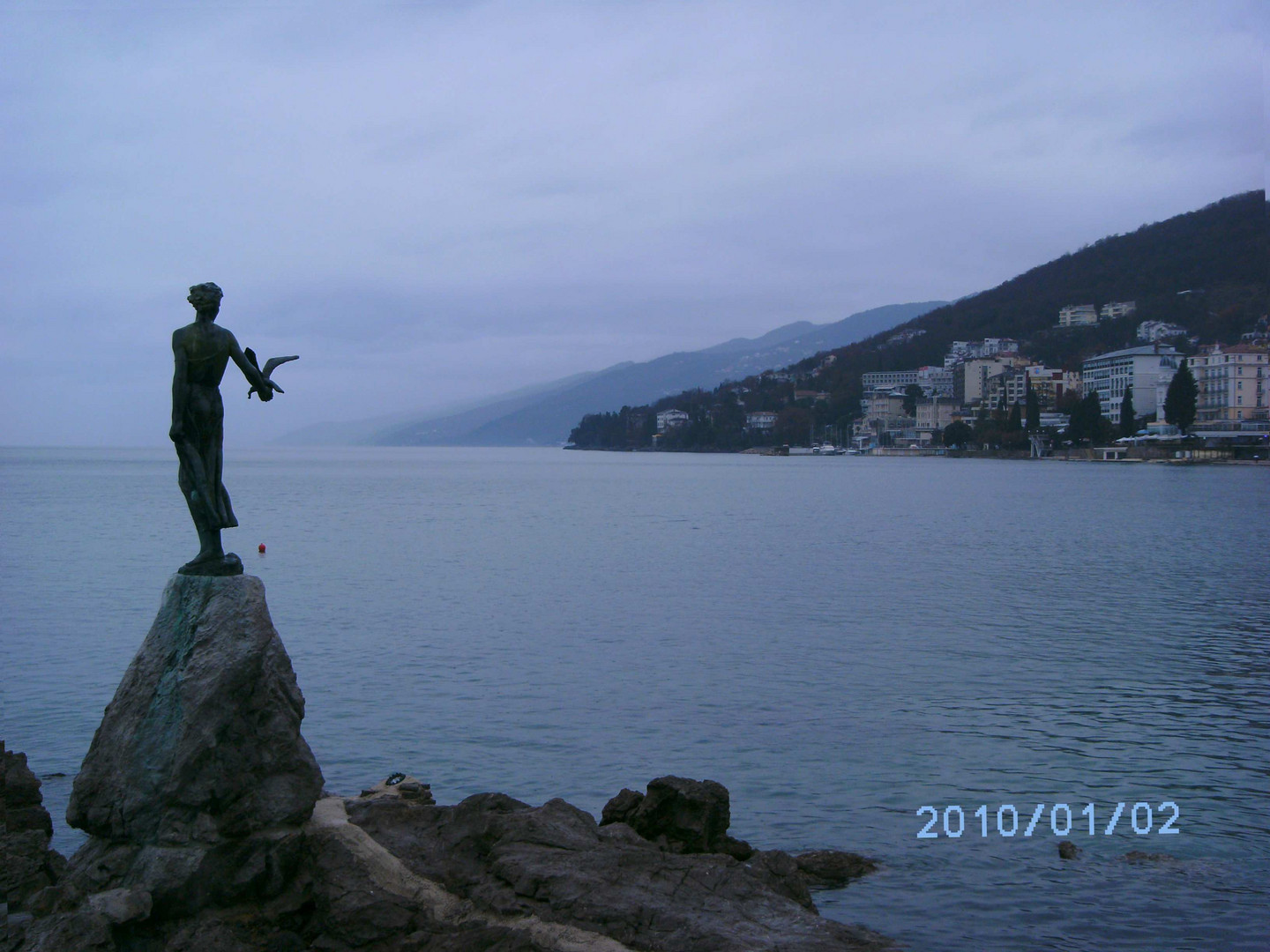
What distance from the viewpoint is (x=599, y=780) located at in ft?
43.2

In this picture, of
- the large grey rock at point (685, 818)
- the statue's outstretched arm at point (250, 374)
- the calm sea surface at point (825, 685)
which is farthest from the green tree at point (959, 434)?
the statue's outstretched arm at point (250, 374)

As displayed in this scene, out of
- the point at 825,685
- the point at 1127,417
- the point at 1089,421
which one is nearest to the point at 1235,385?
the point at 1127,417

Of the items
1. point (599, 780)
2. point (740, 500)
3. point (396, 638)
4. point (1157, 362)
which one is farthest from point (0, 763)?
point (1157, 362)

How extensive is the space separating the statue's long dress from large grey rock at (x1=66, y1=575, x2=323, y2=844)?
0.62 m

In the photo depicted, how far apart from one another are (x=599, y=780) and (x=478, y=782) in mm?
1420

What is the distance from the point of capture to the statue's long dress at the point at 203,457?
880 cm

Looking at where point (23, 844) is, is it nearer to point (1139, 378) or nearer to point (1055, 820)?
point (1055, 820)

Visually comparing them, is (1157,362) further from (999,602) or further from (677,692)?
(677,692)

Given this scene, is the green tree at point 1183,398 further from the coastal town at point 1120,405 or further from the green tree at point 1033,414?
the green tree at point 1033,414

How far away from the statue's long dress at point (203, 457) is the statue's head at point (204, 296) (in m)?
0.64

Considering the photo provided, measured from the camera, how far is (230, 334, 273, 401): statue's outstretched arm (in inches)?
348

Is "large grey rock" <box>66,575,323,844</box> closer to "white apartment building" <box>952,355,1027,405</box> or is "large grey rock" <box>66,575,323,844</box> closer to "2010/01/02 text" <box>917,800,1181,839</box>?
"2010/01/02 text" <box>917,800,1181,839</box>

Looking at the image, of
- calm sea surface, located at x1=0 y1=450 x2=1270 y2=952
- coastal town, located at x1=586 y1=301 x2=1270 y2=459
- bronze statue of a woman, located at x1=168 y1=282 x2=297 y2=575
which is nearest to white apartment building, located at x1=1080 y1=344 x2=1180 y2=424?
coastal town, located at x1=586 y1=301 x2=1270 y2=459

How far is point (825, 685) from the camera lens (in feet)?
59.6
